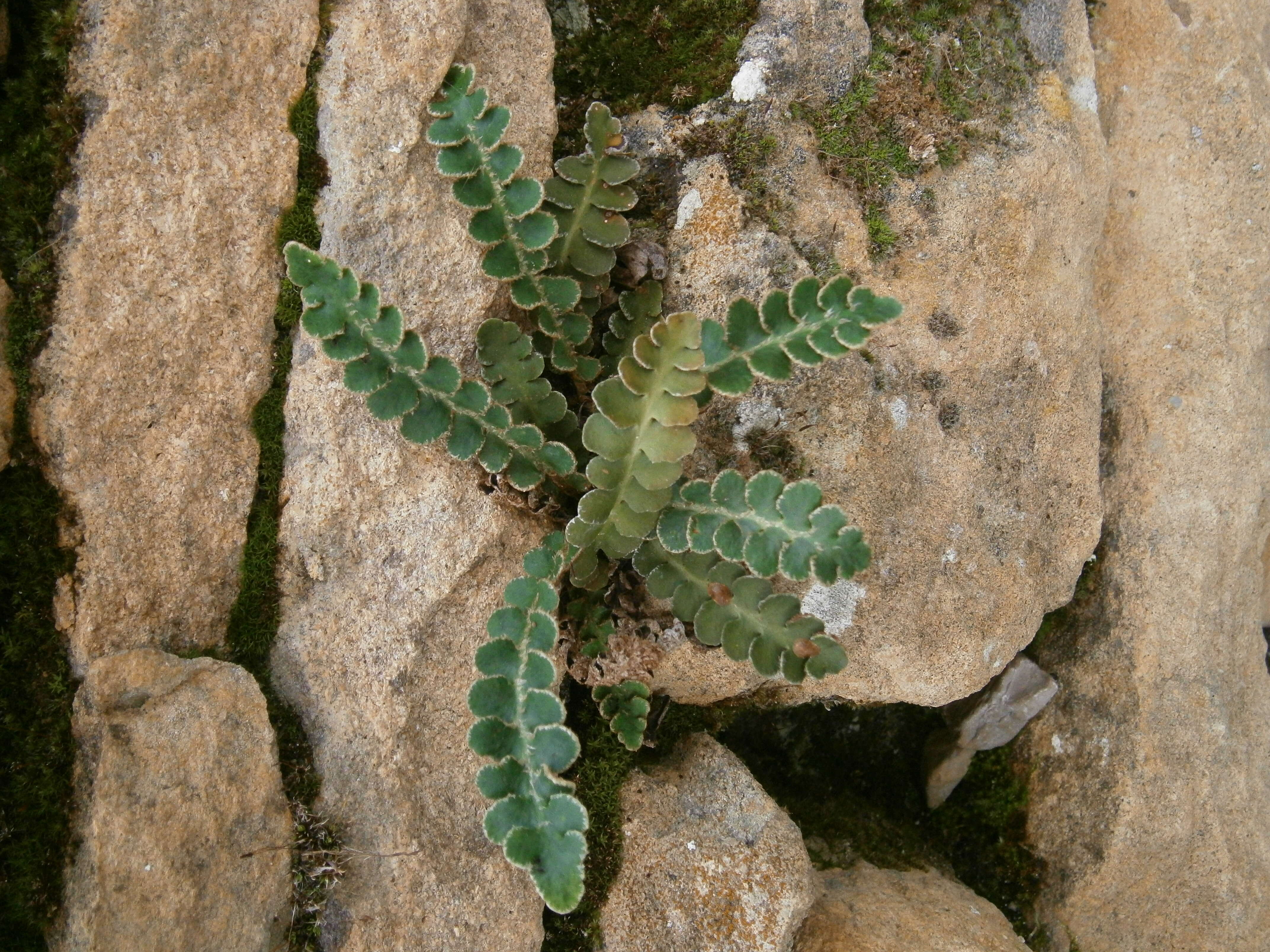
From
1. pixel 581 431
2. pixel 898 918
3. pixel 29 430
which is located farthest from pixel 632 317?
pixel 898 918

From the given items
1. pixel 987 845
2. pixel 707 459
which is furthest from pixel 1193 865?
pixel 707 459

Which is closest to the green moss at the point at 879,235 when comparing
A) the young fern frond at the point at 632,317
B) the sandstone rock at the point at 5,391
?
the young fern frond at the point at 632,317

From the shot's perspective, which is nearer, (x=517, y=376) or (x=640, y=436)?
(x=640, y=436)

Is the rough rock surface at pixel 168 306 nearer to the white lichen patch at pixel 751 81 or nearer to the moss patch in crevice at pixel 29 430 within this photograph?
the moss patch in crevice at pixel 29 430

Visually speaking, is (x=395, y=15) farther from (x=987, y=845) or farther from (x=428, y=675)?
(x=987, y=845)

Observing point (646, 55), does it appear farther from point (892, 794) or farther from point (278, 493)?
point (892, 794)

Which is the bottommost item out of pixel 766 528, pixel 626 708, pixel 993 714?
pixel 993 714

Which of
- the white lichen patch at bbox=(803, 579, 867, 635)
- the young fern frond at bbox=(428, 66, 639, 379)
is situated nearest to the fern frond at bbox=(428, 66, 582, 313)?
the young fern frond at bbox=(428, 66, 639, 379)
